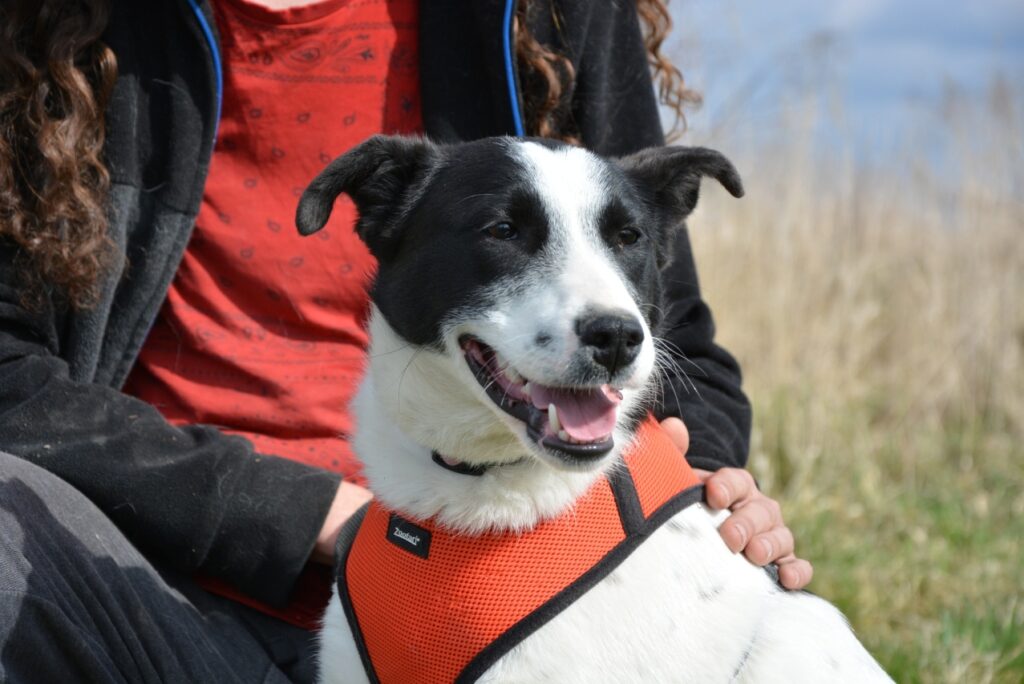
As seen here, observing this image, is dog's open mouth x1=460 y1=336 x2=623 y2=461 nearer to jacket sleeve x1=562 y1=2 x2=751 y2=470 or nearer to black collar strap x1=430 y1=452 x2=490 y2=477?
black collar strap x1=430 y1=452 x2=490 y2=477

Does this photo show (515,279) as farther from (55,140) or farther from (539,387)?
(55,140)

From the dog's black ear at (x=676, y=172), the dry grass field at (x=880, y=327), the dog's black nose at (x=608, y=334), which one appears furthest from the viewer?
the dry grass field at (x=880, y=327)

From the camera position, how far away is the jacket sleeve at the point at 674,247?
→ 2.52 meters

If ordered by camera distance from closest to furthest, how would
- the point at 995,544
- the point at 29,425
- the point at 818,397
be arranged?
the point at 29,425 < the point at 995,544 < the point at 818,397

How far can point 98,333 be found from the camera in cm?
235

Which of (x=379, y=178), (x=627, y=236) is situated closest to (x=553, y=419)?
(x=627, y=236)

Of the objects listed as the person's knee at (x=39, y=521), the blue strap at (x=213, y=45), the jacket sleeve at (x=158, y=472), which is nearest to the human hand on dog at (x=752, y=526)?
the jacket sleeve at (x=158, y=472)

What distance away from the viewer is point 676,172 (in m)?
2.25

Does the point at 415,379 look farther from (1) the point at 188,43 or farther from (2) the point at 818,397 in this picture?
(2) the point at 818,397

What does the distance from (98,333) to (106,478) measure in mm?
336

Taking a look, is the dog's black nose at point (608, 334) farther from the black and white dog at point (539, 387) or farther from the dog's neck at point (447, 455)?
the dog's neck at point (447, 455)

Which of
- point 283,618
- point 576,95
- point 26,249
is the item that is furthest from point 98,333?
point 576,95

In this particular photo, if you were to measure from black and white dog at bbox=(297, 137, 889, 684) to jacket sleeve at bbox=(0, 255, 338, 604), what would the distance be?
0.87 feet

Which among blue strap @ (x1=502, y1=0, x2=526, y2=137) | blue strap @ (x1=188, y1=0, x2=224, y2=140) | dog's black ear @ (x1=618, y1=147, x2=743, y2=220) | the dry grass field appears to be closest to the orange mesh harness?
dog's black ear @ (x1=618, y1=147, x2=743, y2=220)
